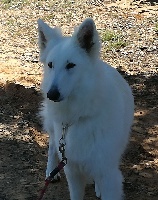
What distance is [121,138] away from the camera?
386 cm

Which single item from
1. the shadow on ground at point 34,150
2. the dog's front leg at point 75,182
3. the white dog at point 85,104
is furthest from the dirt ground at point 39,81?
the white dog at point 85,104

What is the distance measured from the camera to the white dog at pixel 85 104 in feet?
11.2

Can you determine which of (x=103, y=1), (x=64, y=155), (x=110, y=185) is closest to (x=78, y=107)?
(x=64, y=155)

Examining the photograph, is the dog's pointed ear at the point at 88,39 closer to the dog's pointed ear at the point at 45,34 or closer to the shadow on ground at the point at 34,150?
the dog's pointed ear at the point at 45,34

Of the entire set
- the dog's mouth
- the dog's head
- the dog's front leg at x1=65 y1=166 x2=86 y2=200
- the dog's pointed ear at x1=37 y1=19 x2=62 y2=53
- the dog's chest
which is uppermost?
the dog's pointed ear at x1=37 y1=19 x2=62 y2=53

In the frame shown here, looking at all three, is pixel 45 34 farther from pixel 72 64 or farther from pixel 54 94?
pixel 54 94

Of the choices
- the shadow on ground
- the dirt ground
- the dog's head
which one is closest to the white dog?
the dog's head

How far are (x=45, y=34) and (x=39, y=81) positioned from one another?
12.7ft

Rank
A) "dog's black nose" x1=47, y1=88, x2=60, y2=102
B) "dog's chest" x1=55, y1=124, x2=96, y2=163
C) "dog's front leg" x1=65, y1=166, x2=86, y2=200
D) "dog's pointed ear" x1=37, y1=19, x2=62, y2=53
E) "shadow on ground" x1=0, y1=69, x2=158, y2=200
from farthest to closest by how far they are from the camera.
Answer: "shadow on ground" x1=0, y1=69, x2=158, y2=200 < "dog's front leg" x1=65, y1=166, x2=86, y2=200 < "dog's pointed ear" x1=37, y1=19, x2=62, y2=53 < "dog's chest" x1=55, y1=124, x2=96, y2=163 < "dog's black nose" x1=47, y1=88, x2=60, y2=102

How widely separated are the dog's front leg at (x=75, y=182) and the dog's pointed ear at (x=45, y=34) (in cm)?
109

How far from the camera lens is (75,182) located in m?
4.04

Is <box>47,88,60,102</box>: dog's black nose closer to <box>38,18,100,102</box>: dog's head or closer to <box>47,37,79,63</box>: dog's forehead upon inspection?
<box>38,18,100,102</box>: dog's head

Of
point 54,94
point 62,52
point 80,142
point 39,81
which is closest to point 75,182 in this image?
point 80,142

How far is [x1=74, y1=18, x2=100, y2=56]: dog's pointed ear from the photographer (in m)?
3.44
